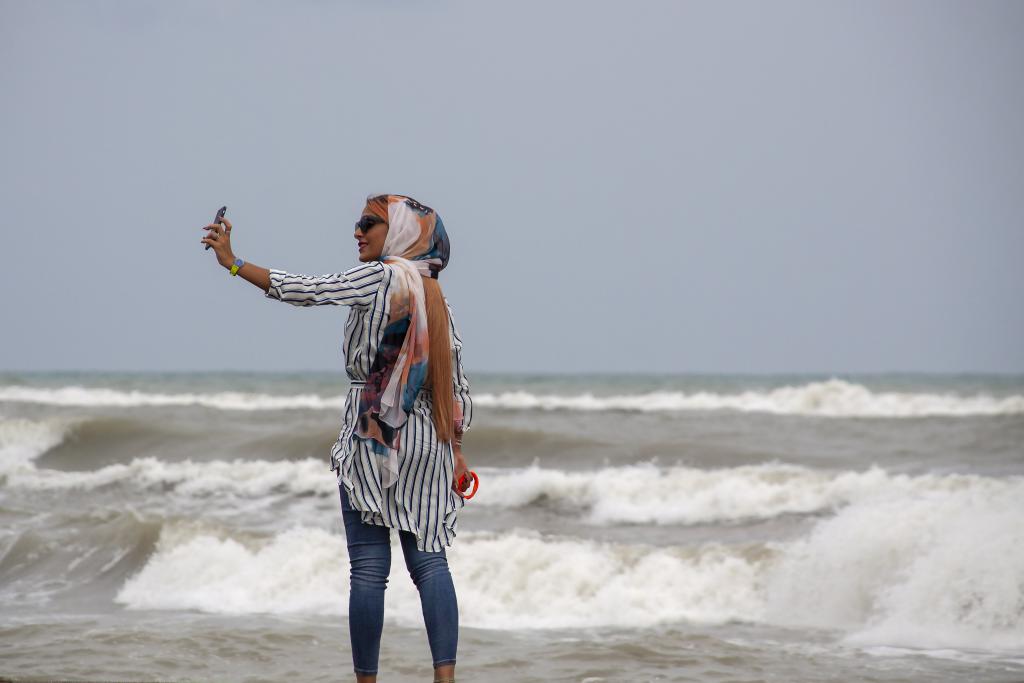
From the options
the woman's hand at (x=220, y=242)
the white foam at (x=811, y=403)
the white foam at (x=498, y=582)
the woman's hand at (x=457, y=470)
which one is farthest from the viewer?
the white foam at (x=811, y=403)

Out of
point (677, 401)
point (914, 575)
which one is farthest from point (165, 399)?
point (914, 575)

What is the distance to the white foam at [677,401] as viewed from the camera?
88.6 ft

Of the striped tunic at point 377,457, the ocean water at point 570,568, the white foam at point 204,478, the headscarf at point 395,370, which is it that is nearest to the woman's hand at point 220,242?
the striped tunic at point 377,457

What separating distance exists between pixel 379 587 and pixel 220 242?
1152 millimetres

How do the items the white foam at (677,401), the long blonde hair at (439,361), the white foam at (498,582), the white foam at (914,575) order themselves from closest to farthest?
the long blonde hair at (439,361) → the white foam at (914,575) → the white foam at (498,582) → the white foam at (677,401)

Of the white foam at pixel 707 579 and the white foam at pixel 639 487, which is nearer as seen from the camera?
the white foam at pixel 707 579

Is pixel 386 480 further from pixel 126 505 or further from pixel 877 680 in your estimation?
pixel 126 505

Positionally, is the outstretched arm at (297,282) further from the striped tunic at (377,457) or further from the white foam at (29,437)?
the white foam at (29,437)

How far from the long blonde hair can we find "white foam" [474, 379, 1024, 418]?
22.1 metres

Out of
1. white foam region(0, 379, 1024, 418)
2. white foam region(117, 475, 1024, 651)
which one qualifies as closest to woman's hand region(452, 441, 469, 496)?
white foam region(117, 475, 1024, 651)

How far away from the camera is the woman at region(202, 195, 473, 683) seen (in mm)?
3365

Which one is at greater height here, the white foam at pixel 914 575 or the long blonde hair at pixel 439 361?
the long blonde hair at pixel 439 361

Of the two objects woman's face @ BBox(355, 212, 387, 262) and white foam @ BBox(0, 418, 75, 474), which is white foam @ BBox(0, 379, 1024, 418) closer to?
white foam @ BBox(0, 418, 75, 474)

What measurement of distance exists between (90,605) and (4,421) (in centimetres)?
1275
